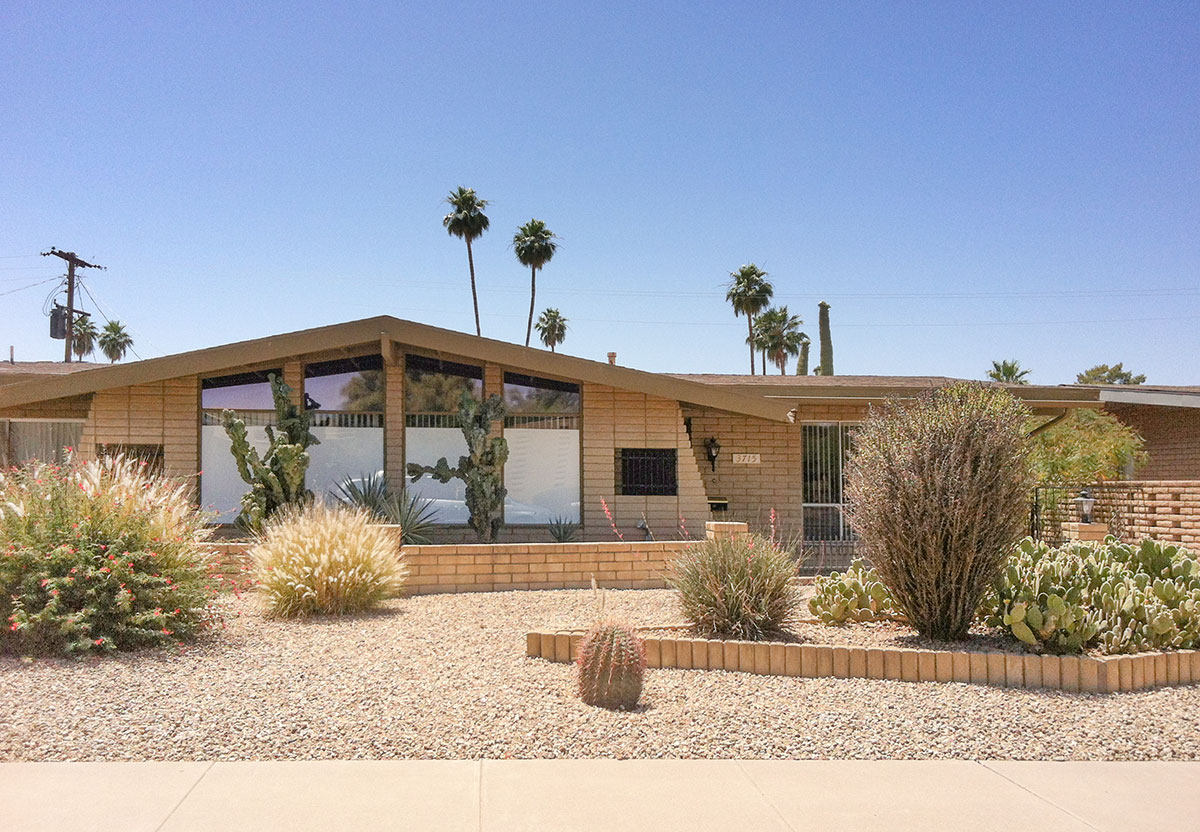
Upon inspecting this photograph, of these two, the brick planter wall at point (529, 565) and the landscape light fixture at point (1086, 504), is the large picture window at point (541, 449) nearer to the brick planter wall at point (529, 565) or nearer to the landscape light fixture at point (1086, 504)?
the brick planter wall at point (529, 565)

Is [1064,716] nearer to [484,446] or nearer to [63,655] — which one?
[63,655]

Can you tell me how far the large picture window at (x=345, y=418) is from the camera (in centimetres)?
1403

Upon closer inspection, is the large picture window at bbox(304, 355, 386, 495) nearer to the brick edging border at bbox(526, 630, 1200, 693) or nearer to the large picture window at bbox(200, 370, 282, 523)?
the large picture window at bbox(200, 370, 282, 523)

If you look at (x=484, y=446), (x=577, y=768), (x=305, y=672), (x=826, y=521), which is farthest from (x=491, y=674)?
(x=826, y=521)

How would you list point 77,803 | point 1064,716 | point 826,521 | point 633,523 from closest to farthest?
1. point 77,803
2. point 1064,716
3. point 633,523
4. point 826,521

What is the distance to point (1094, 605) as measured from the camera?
7.45m

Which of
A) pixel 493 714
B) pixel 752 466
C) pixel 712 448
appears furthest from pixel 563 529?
pixel 493 714

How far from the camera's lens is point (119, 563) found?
7.35 m

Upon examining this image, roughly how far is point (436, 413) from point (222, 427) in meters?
3.07

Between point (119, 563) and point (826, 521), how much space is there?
11.0 metres

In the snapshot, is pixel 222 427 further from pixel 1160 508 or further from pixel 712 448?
pixel 1160 508

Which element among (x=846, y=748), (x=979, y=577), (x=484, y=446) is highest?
(x=484, y=446)

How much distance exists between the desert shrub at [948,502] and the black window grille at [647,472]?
6.85 m

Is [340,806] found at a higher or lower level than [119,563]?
lower
